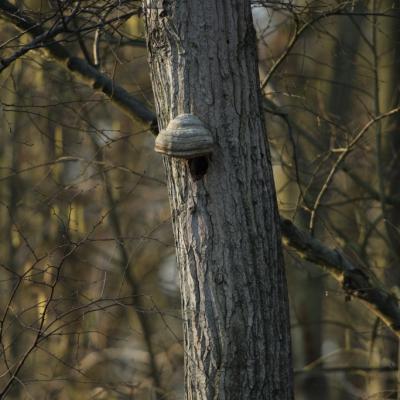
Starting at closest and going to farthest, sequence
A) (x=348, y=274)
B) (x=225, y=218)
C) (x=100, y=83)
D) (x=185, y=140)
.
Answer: (x=185, y=140), (x=225, y=218), (x=348, y=274), (x=100, y=83)

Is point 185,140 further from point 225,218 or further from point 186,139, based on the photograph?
point 225,218

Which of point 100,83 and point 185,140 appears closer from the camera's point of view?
point 185,140

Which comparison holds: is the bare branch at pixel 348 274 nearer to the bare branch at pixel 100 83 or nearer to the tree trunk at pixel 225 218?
the bare branch at pixel 100 83

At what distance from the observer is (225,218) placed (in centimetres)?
335

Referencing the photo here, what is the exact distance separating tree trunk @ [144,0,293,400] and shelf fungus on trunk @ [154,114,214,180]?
0.11 m

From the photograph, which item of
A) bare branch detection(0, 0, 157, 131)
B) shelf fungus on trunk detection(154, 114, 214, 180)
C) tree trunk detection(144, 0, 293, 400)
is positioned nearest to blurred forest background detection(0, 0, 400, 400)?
bare branch detection(0, 0, 157, 131)

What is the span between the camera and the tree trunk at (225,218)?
334 cm

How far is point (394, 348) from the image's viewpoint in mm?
7844

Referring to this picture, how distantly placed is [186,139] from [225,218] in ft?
1.35

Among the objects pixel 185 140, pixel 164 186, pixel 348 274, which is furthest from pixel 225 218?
pixel 164 186

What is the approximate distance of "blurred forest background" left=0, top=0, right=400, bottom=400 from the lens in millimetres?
5438

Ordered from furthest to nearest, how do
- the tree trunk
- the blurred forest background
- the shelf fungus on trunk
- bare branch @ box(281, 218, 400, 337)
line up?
1. the blurred forest background
2. bare branch @ box(281, 218, 400, 337)
3. the tree trunk
4. the shelf fungus on trunk

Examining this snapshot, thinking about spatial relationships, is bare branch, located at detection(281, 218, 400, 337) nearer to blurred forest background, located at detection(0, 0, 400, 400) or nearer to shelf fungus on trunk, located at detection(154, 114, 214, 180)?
blurred forest background, located at detection(0, 0, 400, 400)

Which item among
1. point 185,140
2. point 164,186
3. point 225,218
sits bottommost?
point 225,218
